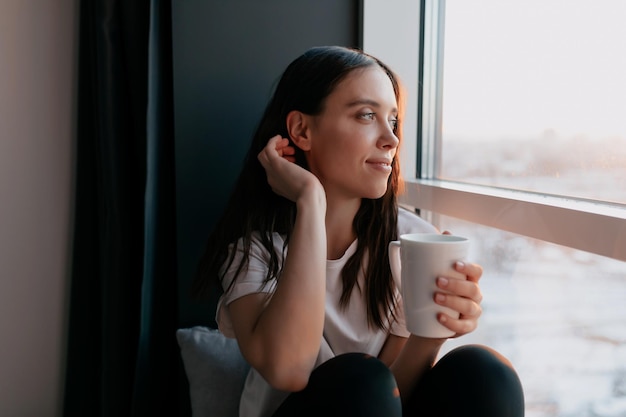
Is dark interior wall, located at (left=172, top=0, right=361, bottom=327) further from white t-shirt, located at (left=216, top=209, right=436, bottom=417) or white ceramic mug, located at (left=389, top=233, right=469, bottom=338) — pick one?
white ceramic mug, located at (left=389, top=233, right=469, bottom=338)

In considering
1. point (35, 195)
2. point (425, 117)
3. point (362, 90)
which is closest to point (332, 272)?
point (362, 90)

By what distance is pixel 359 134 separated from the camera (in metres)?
1.05

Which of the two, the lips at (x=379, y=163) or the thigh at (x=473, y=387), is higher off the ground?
the lips at (x=379, y=163)

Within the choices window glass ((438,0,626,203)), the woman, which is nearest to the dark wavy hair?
the woman

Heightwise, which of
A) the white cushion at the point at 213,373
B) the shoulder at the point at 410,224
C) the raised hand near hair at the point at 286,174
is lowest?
the white cushion at the point at 213,373

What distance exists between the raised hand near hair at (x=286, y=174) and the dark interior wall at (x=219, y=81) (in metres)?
0.34

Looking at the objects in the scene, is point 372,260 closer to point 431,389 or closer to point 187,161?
point 431,389

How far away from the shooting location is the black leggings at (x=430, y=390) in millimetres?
844

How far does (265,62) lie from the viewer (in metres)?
1.43

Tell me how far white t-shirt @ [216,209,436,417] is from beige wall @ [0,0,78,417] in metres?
0.86

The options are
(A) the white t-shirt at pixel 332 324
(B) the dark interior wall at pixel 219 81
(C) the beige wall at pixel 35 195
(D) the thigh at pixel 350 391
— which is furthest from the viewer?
(C) the beige wall at pixel 35 195

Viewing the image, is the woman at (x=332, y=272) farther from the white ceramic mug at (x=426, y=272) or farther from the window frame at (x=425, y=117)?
the window frame at (x=425, y=117)

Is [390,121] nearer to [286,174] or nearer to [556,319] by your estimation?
[286,174]

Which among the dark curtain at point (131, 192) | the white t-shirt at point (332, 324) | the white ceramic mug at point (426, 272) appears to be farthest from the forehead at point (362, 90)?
the dark curtain at point (131, 192)
